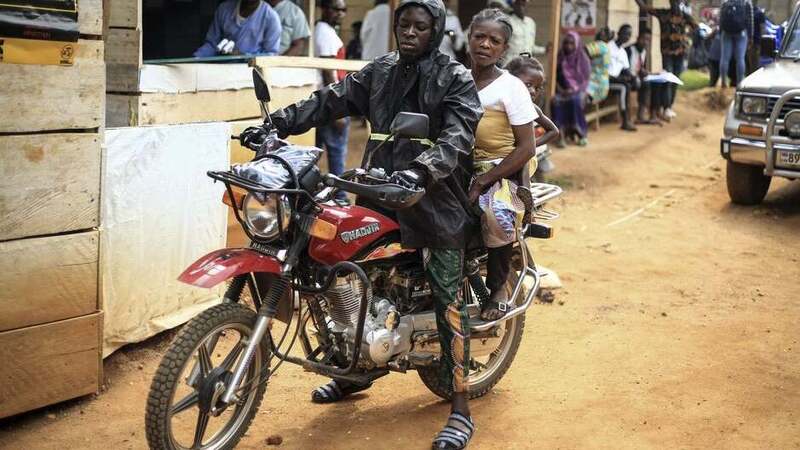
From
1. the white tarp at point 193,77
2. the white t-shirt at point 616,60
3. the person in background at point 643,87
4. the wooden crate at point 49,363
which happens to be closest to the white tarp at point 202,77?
the white tarp at point 193,77

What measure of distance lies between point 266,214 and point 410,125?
0.67 meters

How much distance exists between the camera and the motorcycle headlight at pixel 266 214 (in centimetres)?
379

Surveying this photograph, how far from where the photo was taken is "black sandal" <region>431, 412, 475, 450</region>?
4.33 m

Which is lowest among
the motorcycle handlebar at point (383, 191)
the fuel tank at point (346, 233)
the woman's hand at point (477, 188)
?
the fuel tank at point (346, 233)

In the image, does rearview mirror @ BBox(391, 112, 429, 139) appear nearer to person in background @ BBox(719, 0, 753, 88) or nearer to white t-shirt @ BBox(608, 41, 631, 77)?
white t-shirt @ BBox(608, 41, 631, 77)

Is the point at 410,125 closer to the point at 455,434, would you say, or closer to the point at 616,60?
the point at 455,434

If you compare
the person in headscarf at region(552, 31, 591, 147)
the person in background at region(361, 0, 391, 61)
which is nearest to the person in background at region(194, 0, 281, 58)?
the person in background at region(361, 0, 391, 61)

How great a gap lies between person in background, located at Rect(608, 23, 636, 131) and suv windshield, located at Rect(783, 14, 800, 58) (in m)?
5.21

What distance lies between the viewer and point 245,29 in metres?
8.24

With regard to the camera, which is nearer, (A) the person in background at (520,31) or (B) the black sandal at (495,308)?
(B) the black sandal at (495,308)

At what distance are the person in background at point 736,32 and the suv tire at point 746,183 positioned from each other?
7.32m

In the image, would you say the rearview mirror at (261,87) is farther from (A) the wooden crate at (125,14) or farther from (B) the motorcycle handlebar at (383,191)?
(A) the wooden crate at (125,14)

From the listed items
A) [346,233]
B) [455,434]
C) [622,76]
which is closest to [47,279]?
[346,233]

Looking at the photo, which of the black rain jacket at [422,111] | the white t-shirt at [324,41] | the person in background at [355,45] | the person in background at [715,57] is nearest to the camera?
the black rain jacket at [422,111]
